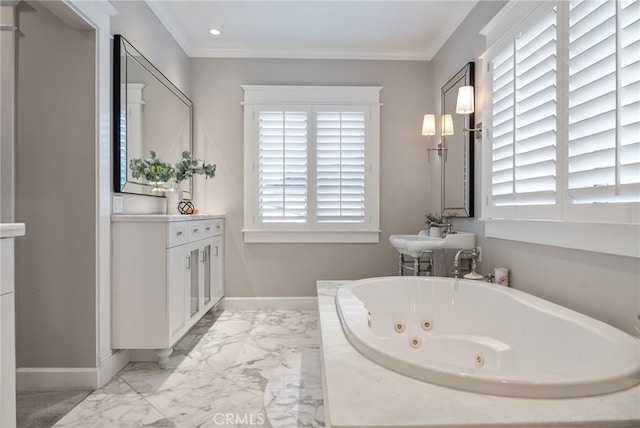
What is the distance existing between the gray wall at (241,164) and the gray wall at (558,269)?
782 millimetres

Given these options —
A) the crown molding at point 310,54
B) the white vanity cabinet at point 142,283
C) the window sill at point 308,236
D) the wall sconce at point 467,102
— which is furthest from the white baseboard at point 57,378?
the crown molding at point 310,54

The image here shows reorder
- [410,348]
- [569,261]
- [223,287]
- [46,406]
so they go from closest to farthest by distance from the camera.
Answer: [569,261], [46,406], [410,348], [223,287]

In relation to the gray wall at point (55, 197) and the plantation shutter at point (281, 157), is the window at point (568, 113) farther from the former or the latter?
the gray wall at point (55, 197)

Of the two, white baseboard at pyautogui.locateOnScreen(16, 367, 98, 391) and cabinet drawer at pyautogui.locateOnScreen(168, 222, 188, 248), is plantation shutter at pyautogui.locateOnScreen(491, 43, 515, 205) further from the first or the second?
white baseboard at pyautogui.locateOnScreen(16, 367, 98, 391)

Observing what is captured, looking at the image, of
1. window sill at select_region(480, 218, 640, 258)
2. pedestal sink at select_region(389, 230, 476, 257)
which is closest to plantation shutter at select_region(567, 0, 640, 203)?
window sill at select_region(480, 218, 640, 258)

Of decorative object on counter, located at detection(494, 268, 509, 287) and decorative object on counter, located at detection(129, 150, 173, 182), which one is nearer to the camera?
decorative object on counter, located at detection(494, 268, 509, 287)

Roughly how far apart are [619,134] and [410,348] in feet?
4.91

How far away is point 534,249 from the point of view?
194cm

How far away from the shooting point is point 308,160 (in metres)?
3.61

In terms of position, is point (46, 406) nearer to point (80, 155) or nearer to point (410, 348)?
point (80, 155)

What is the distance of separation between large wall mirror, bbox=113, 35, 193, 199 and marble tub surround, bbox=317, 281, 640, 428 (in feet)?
6.42

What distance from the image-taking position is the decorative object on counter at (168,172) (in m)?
2.51

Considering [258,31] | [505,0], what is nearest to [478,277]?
[505,0]

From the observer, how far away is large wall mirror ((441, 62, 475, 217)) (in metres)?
2.70
